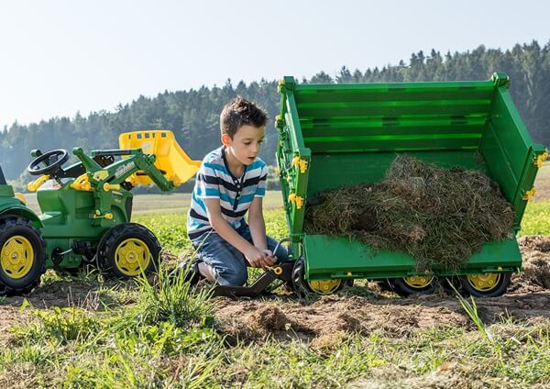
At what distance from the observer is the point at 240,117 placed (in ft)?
18.4

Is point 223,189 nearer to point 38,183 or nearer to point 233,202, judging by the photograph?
point 233,202

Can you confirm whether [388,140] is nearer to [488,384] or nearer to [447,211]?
[447,211]

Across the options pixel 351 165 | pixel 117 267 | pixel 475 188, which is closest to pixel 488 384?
pixel 475 188

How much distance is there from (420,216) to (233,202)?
1474 mm

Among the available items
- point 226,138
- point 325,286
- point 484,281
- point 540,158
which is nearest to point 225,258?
point 325,286

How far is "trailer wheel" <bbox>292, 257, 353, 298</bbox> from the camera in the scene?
5.89m

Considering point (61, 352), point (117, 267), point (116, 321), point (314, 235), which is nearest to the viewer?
point (61, 352)

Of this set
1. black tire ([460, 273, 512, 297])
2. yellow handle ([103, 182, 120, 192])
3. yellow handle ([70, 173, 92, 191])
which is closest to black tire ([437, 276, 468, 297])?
black tire ([460, 273, 512, 297])

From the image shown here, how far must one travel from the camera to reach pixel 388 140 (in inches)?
267

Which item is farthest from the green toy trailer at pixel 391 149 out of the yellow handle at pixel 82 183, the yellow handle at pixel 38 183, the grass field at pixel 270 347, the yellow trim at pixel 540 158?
the yellow handle at pixel 38 183

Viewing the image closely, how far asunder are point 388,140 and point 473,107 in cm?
78

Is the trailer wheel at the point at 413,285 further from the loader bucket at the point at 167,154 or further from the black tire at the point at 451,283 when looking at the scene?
the loader bucket at the point at 167,154

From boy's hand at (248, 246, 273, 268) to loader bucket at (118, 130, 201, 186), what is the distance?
290 centimetres

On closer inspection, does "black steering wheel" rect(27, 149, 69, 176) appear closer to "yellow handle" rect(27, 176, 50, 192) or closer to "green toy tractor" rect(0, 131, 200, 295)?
"green toy tractor" rect(0, 131, 200, 295)
